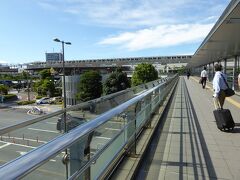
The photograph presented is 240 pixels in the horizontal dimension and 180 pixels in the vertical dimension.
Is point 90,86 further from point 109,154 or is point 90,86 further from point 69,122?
point 109,154

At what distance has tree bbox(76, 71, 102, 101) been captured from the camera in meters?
49.1

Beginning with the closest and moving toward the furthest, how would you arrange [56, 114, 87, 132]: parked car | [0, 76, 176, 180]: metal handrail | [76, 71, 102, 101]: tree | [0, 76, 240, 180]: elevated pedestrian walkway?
[0, 76, 176, 180]: metal handrail
[0, 76, 240, 180]: elevated pedestrian walkway
[56, 114, 87, 132]: parked car
[76, 71, 102, 101]: tree

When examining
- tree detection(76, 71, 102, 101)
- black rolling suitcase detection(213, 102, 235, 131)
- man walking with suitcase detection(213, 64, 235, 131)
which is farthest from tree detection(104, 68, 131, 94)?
black rolling suitcase detection(213, 102, 235, 131)

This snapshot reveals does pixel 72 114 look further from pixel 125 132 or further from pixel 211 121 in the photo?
pixel 211 121

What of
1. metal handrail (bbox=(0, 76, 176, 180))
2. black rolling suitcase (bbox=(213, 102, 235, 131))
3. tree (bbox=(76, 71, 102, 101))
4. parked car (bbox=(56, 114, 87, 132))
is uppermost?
metal handrail (bbox=(0, 76, 176, 180))

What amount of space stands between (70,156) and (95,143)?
21.4 inches

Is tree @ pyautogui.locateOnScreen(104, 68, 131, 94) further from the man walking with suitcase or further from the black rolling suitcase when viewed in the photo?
the black rolling suitcase

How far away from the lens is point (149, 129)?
21.5 feet

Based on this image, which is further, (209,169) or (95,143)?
(209,169)

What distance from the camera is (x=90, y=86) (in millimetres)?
50000

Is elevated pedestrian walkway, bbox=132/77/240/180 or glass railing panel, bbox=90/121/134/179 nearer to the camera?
glass railing panel, bbox=90/121/134/179

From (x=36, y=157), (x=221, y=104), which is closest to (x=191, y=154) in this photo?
(x=221, y=104)

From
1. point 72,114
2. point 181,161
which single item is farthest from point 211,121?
point 72,114

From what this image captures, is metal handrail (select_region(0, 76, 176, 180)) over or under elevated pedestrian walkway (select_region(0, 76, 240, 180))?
over
